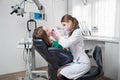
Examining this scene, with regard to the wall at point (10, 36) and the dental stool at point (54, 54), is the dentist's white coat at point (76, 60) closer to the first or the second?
the dental stool at point (54, 54)

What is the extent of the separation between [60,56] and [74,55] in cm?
19

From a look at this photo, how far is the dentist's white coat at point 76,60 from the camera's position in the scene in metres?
1.60

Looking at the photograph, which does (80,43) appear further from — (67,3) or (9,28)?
(67,3)

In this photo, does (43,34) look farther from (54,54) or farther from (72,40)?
(72,40)

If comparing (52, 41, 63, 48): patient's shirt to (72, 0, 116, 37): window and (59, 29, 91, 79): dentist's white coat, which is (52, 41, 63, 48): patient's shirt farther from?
(72, 0, 116, 37): window

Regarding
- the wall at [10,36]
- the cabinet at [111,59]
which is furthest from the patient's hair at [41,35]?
the wall at [10,36]

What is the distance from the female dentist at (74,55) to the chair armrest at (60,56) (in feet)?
0.32

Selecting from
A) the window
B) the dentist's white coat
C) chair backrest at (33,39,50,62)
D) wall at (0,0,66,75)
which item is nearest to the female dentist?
the dentist's white coat

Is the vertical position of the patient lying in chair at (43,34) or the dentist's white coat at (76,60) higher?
the patient lying in chair at (43,34)

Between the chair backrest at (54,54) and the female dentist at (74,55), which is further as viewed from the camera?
the chair backrest at (54,54)

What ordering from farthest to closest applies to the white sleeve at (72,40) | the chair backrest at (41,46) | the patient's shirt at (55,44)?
1. the patient's shirt at (55,44)
2. the chair backrest at (41,46)
3. the white sleeve at (72,40)

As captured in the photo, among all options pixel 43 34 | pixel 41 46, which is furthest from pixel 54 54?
pixel 43 34

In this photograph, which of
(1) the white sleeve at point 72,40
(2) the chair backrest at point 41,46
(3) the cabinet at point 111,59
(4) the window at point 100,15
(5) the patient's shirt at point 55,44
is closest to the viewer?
(1) the white sleeve at point 72,40

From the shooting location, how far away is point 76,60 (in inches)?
66.3
